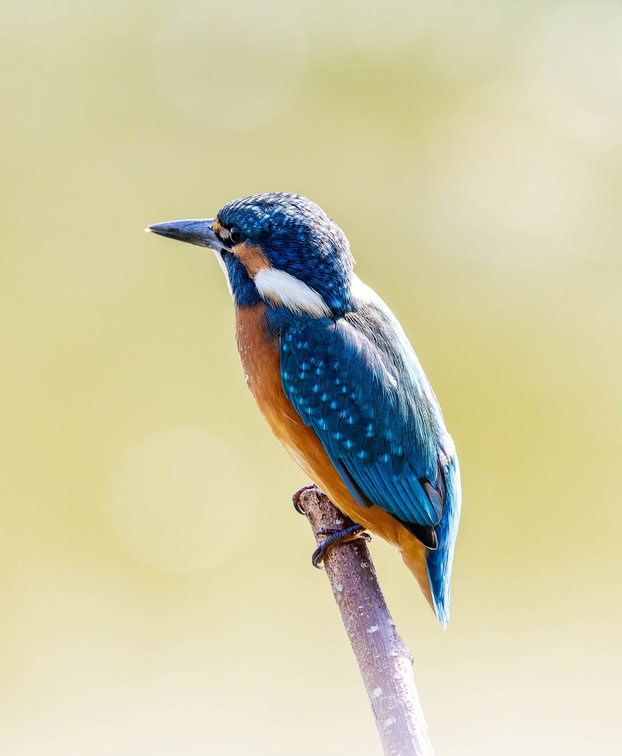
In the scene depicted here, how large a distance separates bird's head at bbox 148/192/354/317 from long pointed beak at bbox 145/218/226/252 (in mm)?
59

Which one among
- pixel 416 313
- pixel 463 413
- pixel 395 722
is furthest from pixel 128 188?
pixel 395 722

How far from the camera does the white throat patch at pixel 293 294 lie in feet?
5.98

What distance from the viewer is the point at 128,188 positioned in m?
4.32

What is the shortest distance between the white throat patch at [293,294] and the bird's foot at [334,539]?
1.50ft

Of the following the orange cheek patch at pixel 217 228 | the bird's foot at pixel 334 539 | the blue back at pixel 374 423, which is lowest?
the bird's foot at pixel 334 539

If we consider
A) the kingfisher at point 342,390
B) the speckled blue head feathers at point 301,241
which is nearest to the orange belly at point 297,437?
the kingfisher at point 342,390

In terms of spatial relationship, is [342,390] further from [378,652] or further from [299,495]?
[378,652]

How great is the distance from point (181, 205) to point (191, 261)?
0.34m

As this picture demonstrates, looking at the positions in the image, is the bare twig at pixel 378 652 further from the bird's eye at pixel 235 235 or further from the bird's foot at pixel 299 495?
the bird's eye at pixel 235 235

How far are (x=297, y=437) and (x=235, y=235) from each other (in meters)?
0.47

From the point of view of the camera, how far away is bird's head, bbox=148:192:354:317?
181 centimetres

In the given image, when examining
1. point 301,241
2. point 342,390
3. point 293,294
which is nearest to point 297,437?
point 342,390

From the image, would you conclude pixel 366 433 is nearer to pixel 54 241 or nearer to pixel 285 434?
pixel 285 434

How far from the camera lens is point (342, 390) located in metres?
1.80
